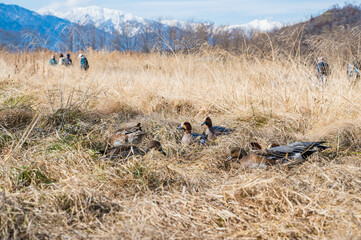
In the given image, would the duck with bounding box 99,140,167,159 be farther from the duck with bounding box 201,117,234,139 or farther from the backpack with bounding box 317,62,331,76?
the backpack with bounding box 317,62,331,76

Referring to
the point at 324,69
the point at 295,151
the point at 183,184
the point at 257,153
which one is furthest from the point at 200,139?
the point at 324,69

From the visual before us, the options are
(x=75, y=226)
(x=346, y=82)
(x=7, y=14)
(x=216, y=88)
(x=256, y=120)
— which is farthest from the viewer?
(x=7, y=14)

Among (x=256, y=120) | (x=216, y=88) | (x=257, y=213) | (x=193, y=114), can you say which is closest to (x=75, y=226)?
(x=257, y=213)

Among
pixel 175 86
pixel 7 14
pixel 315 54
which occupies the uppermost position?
pixel 7 14

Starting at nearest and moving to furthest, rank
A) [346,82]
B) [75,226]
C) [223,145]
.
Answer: [75,226]
[223,145]
[346,82]

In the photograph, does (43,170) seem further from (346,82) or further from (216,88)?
(346,82)

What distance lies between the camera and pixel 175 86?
6008mm

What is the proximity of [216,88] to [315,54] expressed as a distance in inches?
68.6

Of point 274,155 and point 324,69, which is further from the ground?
point 324,69

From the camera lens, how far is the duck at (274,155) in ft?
8.87

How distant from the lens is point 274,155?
2762mm

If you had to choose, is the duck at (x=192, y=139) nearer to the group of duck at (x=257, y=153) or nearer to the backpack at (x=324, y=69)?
the group of duck at (x=257, y=153)

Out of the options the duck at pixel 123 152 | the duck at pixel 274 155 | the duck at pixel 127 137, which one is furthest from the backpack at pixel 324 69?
the duck at pixel 123 152

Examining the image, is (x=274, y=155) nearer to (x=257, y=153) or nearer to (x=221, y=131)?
(x=257, y=153)
